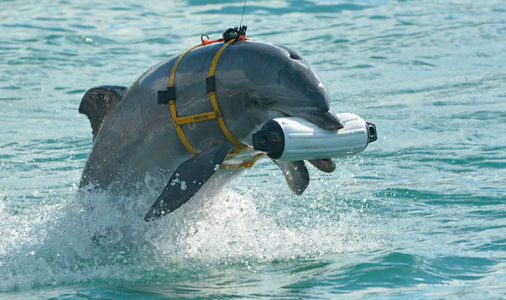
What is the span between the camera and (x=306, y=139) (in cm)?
669

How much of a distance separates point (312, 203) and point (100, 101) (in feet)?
9.88

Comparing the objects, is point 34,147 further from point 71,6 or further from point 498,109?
point 71,6

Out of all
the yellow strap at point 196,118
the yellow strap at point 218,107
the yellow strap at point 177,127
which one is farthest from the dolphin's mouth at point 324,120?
the yellow strap at point 177,127

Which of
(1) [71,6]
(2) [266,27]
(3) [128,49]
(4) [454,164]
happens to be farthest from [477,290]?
(1) [71,6]

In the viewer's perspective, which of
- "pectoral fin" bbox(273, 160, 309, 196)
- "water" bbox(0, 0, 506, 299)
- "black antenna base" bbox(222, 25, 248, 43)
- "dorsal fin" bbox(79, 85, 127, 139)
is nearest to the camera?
"water" bbox(0, 0, 506, 299)

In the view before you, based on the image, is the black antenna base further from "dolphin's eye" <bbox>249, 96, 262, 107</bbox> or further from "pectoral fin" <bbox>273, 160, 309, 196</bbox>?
"pectoral fin" <bbox>273, 160, 309, 196</bbox>

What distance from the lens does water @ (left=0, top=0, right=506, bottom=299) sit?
714 cm

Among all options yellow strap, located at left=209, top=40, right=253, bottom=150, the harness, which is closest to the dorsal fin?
the harness

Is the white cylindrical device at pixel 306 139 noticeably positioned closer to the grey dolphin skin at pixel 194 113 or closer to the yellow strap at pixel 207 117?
the grey dolphin skin at pixel 194 113

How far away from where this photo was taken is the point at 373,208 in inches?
383

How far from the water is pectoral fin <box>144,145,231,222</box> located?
67cm

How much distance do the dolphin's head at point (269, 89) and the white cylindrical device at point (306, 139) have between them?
101mm

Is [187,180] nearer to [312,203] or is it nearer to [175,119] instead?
[175,119]

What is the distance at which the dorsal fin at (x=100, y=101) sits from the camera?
8.20 m
